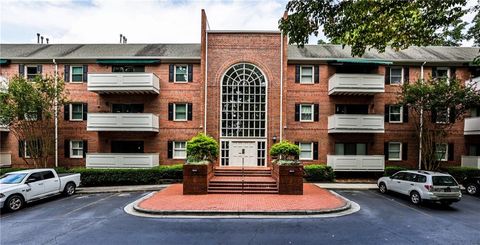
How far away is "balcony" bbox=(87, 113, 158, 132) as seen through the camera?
16875 millimetres

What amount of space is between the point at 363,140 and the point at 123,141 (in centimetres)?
1906

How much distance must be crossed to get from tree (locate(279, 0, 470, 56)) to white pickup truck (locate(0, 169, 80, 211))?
13.4 m

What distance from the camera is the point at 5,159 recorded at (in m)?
17.9

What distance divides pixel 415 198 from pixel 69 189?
1854 centimetres

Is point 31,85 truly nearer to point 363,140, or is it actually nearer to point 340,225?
point 340,225

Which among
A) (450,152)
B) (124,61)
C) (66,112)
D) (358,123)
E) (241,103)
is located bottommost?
(450,152)

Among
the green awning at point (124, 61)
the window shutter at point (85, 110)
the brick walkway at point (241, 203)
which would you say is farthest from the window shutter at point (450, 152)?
the window shutter at point (85, 110)

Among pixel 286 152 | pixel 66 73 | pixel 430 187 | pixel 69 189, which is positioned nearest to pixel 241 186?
pixel 286 152

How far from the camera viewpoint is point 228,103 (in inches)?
720

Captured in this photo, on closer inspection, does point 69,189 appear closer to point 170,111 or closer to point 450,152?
→ point 170,111

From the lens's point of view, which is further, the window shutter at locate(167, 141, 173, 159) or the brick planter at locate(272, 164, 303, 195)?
the window shutter at locate(167, 141, 173, 159)

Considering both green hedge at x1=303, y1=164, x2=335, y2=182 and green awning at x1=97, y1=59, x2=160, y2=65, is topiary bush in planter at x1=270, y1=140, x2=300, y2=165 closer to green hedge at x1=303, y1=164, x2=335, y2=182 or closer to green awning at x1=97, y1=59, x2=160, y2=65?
green hedge at x1=303, y1=164, x2=335, y2=182

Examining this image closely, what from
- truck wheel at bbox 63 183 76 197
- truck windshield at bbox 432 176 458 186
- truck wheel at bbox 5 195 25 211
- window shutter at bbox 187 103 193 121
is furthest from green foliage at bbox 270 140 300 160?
truck wheel at bbox 5 195 25 211

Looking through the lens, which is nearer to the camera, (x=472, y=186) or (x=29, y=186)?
(x=29, y=186)
